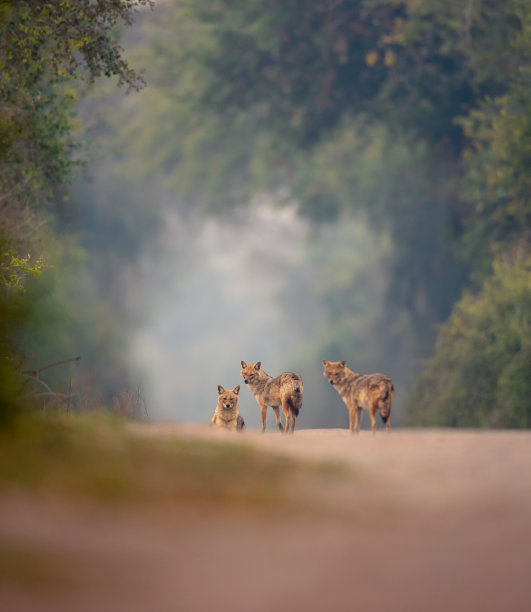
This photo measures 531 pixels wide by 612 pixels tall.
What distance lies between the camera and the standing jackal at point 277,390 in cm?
1032

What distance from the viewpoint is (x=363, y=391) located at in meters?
10.1

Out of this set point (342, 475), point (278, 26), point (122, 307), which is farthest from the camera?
point (122, 307)

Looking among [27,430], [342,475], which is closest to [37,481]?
[27,430]

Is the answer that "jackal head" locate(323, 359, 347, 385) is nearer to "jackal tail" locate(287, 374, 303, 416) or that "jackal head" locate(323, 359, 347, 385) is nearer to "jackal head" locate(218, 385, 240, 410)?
"jackal tail" locate(287, 374, 303, 416)

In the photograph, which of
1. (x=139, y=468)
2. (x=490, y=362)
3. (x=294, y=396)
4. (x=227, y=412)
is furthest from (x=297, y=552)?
(x=490, y=362)

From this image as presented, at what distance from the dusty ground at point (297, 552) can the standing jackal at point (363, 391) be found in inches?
125

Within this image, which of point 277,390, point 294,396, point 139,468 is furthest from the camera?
point 277,390

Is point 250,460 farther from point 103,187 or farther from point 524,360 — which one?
point 103,187

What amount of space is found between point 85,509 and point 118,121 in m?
44.3

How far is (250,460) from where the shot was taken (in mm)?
7160

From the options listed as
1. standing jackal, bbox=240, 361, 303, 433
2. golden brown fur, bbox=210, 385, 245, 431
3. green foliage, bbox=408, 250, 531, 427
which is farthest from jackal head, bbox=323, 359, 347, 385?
green foliage, bbox=408, 250, 531, 427

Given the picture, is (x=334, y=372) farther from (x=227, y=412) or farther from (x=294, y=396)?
(x=227, y=412)

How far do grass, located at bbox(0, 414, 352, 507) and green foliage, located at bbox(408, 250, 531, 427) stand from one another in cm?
1464

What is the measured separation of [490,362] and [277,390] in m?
13.4
